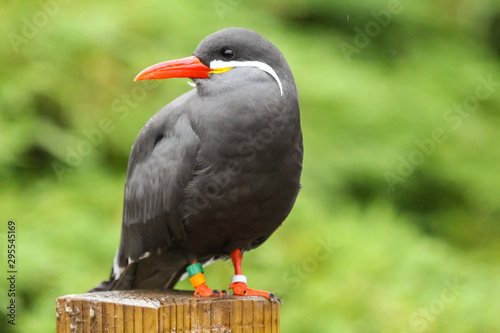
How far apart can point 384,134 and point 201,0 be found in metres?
2.46

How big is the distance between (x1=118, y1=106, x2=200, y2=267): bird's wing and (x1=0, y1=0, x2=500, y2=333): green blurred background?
1618mm

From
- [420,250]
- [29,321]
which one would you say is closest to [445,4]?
[420,250]

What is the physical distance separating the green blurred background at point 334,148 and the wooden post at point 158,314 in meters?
2.22

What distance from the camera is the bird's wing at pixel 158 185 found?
11.1 ft

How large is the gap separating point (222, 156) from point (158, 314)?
88cm

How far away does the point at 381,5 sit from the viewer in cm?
752

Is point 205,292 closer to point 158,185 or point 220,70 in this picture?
point 158,185

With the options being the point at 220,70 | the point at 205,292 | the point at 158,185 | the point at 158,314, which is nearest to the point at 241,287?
the point at 205,292

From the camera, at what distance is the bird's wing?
11.1 feet

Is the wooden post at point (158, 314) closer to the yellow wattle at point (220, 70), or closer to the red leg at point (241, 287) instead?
the red leg at point (241, 287)

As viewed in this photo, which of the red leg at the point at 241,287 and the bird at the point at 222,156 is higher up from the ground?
the bird at the point at 222,156

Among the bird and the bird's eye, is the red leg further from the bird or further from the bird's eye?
the bird's eye

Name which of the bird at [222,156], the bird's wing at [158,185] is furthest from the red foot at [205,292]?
the bird's wing at [158,185]

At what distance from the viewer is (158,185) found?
347 cm
